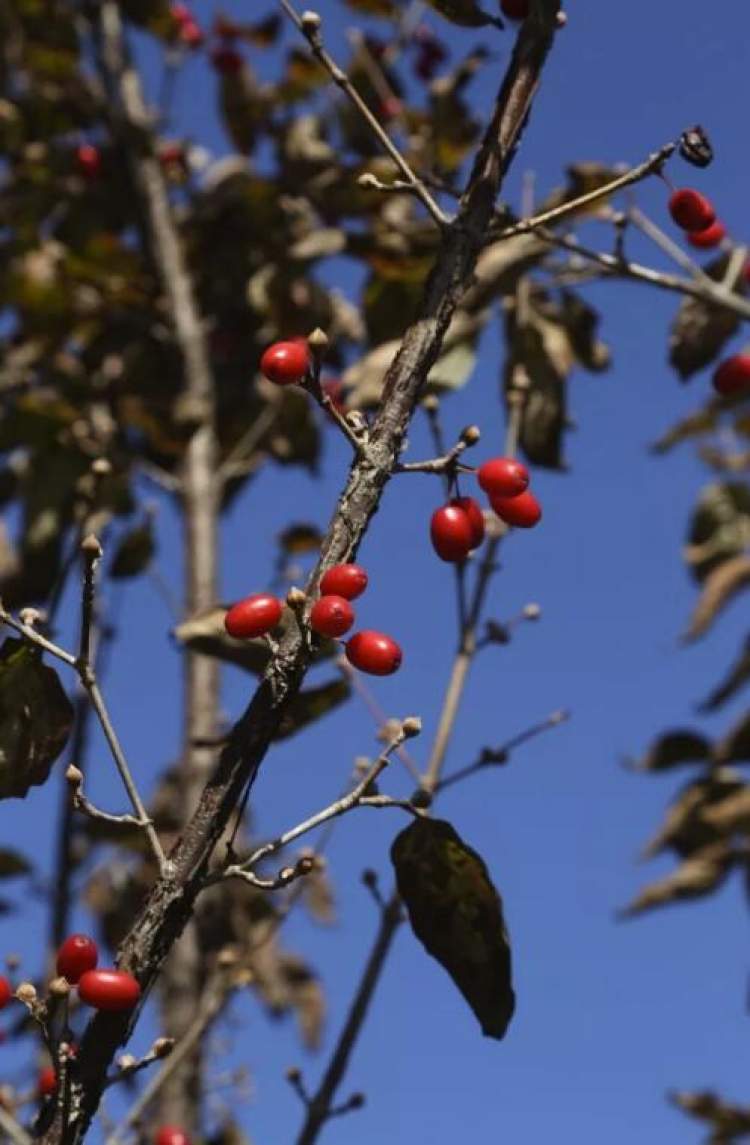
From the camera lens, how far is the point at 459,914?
4.03ft

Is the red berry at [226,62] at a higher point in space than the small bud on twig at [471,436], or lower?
higher

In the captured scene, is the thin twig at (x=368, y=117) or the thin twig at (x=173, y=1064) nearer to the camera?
the thin twig at (x=368, y=117)

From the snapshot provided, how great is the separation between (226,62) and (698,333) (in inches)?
101

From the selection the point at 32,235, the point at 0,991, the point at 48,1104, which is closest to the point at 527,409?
the point at 0,991

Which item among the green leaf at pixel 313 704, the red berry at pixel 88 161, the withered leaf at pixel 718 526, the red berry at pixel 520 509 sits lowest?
the green leaf at pixel 313 704

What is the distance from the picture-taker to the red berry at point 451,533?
3.99 feet

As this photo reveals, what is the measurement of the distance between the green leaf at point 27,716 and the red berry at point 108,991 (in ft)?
0.90

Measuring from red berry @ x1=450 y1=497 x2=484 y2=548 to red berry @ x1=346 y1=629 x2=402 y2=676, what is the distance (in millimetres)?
119

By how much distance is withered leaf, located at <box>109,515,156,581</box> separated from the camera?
Result: 3.07m

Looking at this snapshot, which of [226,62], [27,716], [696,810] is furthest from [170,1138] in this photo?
[226,62]

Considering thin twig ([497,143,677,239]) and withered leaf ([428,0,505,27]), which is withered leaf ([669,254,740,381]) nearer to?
withered leaf ([428,0,505,27])

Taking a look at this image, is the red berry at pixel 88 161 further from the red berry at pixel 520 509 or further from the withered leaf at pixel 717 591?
the red berry at pixel 520 509

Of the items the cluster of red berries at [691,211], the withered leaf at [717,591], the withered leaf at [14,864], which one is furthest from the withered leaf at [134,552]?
the cluster of red berries at [691,211]

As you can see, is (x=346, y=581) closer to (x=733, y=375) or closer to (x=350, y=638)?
(x=350, y=638)
